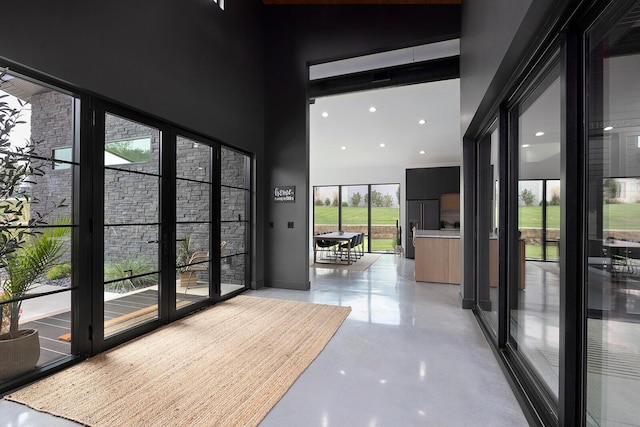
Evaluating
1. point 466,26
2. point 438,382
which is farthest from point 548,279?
point 466,26

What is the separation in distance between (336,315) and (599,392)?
287 cm

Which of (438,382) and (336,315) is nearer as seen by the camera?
(438,382)

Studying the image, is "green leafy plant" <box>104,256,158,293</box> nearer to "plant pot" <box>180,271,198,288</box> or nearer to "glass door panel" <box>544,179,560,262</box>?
"plant pot" <box>180,271,198,288</box>

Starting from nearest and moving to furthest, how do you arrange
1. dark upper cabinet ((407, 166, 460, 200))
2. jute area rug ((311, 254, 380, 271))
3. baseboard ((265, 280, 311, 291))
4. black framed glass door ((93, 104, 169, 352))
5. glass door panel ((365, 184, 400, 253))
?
black framed glass door ((93, 104, 169, 352))
baseboard ((265, 280, 311, 291))
jute area rug ((311, 254, 380, 271))
dark upper cabinet ((407, 166, 460, 200))
glass door panel ((365, 184, 400, 253))

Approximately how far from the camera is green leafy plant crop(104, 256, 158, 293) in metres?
3.06

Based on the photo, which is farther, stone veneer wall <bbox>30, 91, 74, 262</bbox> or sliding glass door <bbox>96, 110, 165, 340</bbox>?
sliding glass door <bbox>96, 110, 165, 340</bbox>

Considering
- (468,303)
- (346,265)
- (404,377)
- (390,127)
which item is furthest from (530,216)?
(390,127)

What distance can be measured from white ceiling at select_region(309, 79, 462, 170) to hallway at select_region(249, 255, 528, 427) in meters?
4.88

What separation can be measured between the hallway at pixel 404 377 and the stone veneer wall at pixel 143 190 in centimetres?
228

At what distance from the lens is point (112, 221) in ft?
10.1

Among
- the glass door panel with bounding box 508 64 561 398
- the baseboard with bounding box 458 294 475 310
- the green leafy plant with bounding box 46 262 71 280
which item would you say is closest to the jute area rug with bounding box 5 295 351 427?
the green leafy plant with bounding box 46 262 71 280

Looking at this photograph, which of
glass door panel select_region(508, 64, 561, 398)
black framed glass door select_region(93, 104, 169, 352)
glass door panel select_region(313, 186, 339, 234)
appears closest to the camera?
glass door panel select_region(508, 64, 561, 398)

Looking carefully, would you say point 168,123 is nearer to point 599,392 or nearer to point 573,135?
point 573,135

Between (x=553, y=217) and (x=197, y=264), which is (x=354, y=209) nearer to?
(x=197, y=264)
